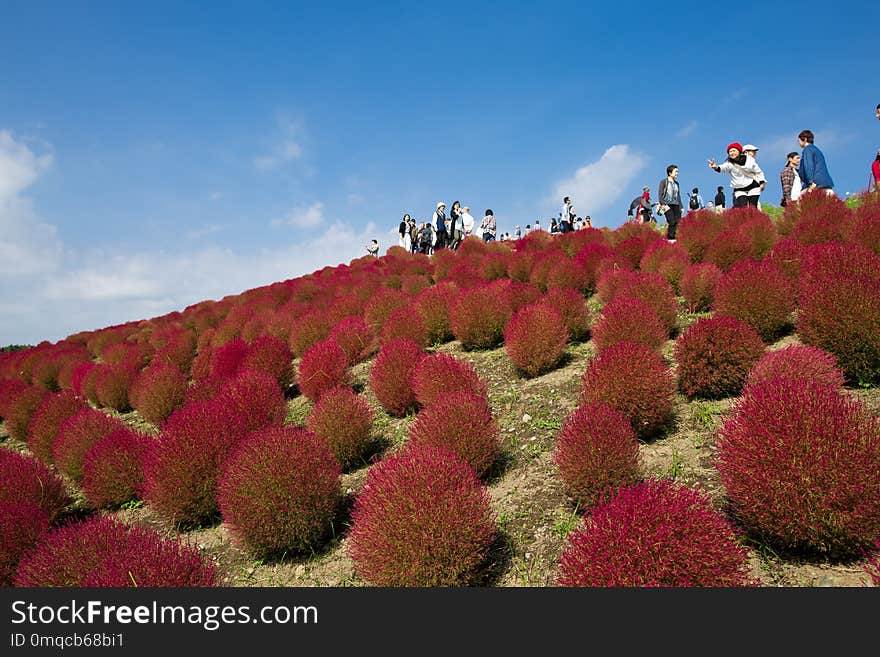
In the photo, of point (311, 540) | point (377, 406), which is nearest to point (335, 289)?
point (377, 406)

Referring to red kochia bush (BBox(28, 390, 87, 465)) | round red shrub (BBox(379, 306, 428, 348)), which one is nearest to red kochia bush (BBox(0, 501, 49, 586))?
red kochia bush (BBox(28, 390, 87, 465))

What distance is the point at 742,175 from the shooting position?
10.1 m

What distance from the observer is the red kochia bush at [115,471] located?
558 cm

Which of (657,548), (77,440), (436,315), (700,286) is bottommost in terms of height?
(657,548)

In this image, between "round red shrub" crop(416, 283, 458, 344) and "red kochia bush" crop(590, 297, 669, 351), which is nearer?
"red kochia bush" crop(590, 297, 669, 351)

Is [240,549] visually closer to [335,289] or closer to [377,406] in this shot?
[377,406]

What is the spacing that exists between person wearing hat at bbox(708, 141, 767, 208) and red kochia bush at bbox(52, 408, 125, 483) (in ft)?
39.1

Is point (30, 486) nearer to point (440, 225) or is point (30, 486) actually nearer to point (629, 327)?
point (629, 327)

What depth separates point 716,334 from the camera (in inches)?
175

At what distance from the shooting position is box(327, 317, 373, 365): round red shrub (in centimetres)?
819

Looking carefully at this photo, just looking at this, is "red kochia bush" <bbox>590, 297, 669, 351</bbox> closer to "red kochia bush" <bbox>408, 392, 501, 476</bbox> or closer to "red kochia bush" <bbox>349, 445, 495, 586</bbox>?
"red kochia bush" <bbox>408, 392, 501, 476</bbox>

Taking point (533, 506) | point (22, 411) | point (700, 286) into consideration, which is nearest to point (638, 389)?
point (533, 506)

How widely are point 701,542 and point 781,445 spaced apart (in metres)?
0.81

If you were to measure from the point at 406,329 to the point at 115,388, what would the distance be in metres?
6.89
